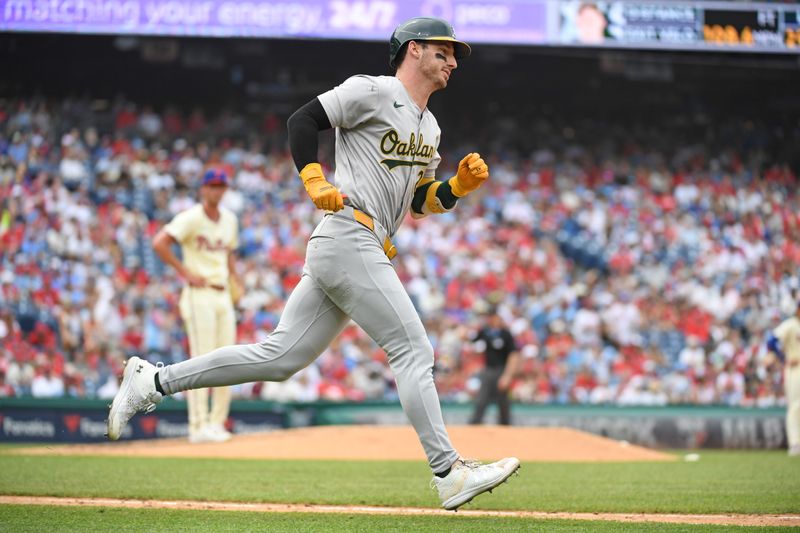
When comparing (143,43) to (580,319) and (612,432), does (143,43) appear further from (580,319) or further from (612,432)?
(612,432)

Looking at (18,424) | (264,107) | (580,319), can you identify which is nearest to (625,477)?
(18,424)

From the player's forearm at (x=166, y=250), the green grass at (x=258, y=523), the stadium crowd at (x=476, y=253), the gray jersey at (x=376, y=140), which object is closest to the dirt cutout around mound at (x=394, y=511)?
the green grass at (x=258, y=523)

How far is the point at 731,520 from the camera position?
534 centimetres

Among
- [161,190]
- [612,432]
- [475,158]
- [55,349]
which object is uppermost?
[161,190]

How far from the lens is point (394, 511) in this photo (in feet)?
18.4

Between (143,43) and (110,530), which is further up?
(143,43)

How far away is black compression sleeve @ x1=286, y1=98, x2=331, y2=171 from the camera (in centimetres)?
491

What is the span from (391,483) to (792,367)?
7010 mm

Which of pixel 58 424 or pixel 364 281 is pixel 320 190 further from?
pixel 58 424

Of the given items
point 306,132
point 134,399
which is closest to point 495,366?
point 134,399

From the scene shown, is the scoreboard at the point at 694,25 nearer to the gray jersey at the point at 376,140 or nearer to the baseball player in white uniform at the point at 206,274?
the baseball player in white uniform at the point at 206,274

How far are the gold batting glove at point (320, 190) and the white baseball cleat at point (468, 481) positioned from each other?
130cm

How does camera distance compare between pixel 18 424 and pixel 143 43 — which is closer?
pixel 18 424

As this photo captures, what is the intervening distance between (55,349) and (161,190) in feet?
12.3
